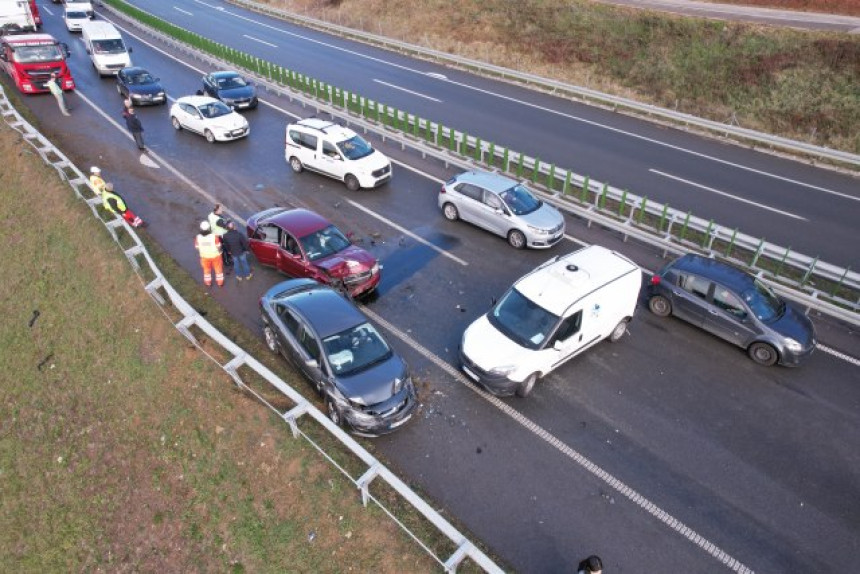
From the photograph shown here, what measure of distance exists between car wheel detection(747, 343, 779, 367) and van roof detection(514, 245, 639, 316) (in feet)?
9.94

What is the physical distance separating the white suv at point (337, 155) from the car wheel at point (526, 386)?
1001 centimetres

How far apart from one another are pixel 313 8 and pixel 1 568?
4870 centimetres

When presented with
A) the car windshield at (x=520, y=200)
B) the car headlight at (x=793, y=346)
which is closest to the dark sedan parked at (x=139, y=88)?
the car windshield at (x=520, y=200)

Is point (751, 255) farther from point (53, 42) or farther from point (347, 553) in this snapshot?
point (53, 42)

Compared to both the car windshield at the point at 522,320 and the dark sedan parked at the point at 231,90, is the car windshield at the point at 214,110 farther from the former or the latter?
the car windshield at the point at 522,320

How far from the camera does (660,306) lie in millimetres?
12969

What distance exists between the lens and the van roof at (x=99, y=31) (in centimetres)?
2838

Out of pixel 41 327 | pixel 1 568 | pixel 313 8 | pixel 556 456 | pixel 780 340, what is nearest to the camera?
pixel 556 456

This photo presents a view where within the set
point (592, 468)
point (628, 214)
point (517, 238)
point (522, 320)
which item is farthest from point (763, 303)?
point (517, 238)

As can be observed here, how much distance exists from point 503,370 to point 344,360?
301 centimetres

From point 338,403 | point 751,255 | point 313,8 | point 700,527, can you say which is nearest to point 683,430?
point 700,527

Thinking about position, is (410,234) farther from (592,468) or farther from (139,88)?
(139,88)

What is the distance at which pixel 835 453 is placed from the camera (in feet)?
31.7

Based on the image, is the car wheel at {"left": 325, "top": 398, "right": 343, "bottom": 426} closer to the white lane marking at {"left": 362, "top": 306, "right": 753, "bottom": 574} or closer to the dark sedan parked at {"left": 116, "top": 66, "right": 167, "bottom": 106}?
the white lane marking at {"left": 362, "top": 306, "right": 753, "bottom": 574}
